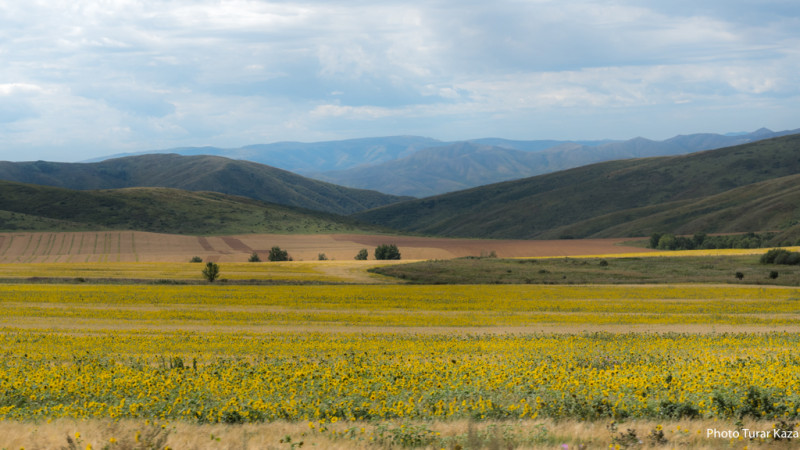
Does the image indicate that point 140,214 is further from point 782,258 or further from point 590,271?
point 782,258

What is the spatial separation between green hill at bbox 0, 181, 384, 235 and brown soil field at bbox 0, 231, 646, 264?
23.8 meters

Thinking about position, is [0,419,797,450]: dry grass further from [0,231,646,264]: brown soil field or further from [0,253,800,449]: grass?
[0,231,646,264]: brown soil field

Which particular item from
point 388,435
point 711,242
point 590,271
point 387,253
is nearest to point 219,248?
point 387,253

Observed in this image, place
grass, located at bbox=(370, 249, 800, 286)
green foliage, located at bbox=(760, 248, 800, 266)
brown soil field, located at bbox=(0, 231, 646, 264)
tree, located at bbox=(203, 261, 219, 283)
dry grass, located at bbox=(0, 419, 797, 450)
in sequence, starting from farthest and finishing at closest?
brown soil field, located at bbox=(0, 231, 646, 264) → green foliage, located at bbox=(760, 248, 800, 266) → tree, located at bbox=(203, 261, 219, 283) → grass, located at bbox=(370, 249, 800, 286) → dry grass, located at bbox=(0, 419, 797, 450)

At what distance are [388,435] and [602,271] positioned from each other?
2210 inches

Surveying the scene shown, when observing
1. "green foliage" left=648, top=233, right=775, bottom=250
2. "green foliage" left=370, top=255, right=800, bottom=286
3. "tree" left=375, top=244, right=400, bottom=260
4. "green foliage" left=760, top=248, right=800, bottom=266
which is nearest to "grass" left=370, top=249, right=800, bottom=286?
"green foliage" left=370, top=255, right=800, bottom=286

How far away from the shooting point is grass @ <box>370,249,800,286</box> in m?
55.3

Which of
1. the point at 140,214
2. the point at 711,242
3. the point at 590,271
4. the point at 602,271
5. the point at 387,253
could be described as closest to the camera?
the point at 590,271

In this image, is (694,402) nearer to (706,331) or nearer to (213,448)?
(213,448)

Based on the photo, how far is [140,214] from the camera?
152750 millimetres

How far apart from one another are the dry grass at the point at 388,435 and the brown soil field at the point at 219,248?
78615 mm

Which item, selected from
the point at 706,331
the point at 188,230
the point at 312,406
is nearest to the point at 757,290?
the point at 706,331

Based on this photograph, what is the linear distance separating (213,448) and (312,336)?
54.9 ft

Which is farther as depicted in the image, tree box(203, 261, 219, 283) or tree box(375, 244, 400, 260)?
tree box(375, 244, 400, 260)
